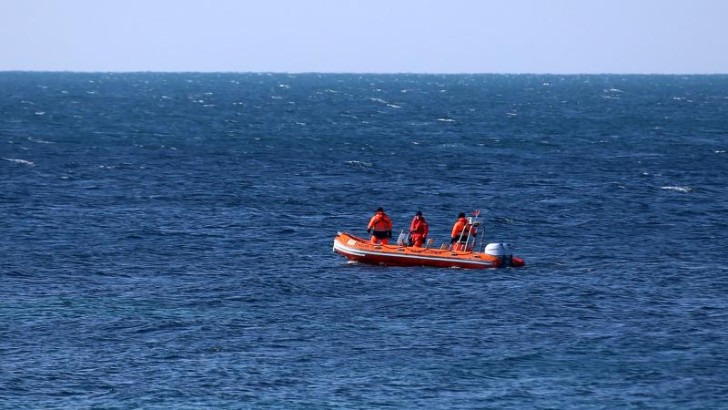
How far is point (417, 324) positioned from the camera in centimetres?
4341

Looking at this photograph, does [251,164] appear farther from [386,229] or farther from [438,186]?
[386,229]

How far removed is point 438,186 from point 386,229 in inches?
1153

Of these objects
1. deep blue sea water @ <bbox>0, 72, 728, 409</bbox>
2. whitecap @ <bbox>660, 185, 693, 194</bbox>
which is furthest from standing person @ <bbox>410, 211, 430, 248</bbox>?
whitecap @ <bbox>660, 185, 693, 194</bbox>

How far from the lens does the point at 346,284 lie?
50938mm

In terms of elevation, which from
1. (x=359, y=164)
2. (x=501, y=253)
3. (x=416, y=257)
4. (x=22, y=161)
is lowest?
(x=22, y=161)

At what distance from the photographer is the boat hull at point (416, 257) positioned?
53.7 m

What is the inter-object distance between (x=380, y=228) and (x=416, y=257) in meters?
2.10

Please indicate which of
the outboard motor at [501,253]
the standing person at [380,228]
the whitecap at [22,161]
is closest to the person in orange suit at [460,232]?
the outboard motor at [501,253]

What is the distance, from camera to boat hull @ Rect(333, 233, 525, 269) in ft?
176

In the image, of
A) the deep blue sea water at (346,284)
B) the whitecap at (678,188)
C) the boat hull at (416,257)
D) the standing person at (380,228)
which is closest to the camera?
the deep blue sea water at (346,284)

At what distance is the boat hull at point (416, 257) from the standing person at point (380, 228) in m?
0.48

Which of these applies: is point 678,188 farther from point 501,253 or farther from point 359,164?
point 501,253

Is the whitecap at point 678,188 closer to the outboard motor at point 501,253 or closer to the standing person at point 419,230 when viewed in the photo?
the outboard motor at point 501,253

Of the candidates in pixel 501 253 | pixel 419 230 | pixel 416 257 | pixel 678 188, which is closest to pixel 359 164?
pixel 678 188
